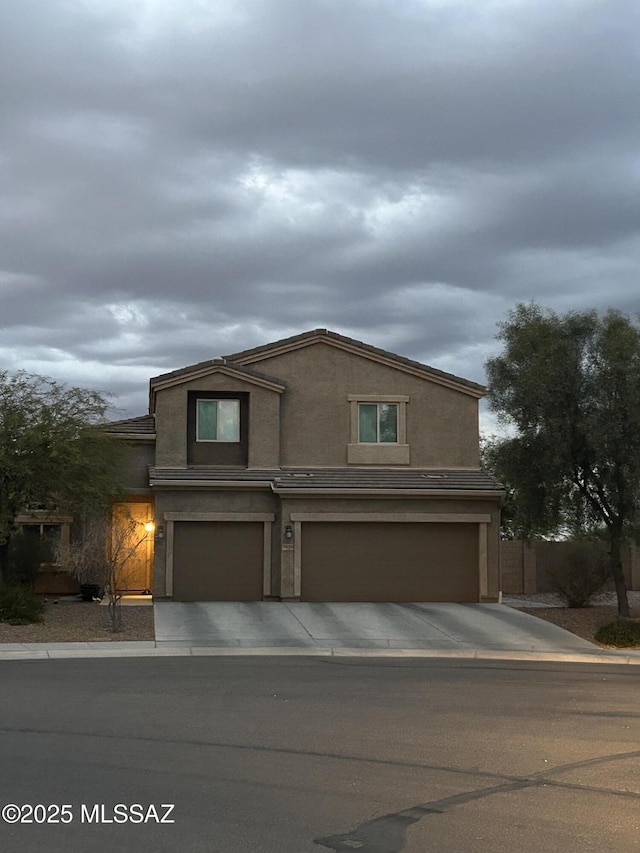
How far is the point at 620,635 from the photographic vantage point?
21.6 m

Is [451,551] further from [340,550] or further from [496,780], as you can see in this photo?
[496,780]

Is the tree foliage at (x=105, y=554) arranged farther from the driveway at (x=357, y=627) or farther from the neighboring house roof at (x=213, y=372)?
the neighboring house roof at (x=213, y=372)

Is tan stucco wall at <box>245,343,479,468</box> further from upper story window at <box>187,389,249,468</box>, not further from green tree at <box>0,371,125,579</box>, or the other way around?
green tree at <box>0,371,125,579</box>

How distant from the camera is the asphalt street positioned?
24.5 ft

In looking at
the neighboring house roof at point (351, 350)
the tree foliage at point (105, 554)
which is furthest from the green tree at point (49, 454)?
the neighboring house roof at point (351, 350)

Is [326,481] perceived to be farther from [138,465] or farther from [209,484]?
[138,465]

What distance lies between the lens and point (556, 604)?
96.4ft

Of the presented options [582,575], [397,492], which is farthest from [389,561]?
[582,575]

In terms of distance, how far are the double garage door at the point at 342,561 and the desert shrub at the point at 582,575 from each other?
250 cm

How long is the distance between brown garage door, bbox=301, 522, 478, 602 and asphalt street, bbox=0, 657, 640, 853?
435 inches

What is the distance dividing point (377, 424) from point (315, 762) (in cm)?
1993

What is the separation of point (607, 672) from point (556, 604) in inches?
474

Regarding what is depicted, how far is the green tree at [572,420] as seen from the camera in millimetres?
22781

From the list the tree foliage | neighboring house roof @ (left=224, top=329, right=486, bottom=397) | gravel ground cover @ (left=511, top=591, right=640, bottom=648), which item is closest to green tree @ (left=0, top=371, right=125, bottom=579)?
the tree foliage
